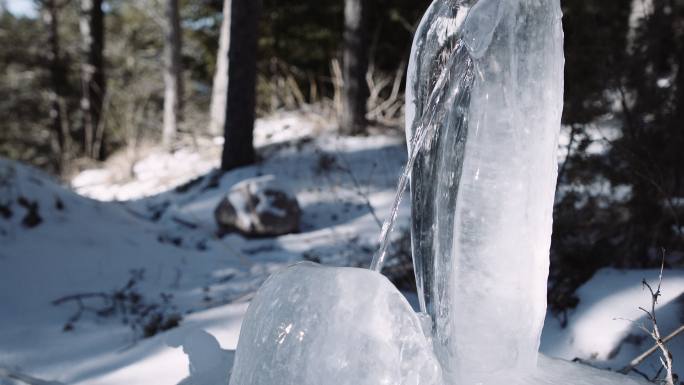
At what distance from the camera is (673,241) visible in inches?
102

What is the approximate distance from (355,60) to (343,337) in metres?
6.26

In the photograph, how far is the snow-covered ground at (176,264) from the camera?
89.5 inches

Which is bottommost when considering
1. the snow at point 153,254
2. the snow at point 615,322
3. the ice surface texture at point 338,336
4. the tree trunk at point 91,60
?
the snow at point 153,254

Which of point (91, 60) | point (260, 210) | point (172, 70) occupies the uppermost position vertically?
point (91, 60)

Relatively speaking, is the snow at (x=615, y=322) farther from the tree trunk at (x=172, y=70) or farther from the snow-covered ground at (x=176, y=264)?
the tree trunk at (x=172, y=70)

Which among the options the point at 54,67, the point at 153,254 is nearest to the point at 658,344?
the point at 153,254

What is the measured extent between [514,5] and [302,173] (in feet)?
17.0

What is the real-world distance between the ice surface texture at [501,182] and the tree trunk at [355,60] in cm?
568

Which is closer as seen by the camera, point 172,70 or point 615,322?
point 615,322

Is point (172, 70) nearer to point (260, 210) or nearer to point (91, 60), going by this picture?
point (91, 60)

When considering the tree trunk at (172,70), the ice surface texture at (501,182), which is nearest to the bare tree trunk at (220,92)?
the tree trunk at (172,70)

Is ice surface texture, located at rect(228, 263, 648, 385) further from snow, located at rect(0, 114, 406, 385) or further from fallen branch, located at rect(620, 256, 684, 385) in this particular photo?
snow, located at rect(0, 114, 406, 385)

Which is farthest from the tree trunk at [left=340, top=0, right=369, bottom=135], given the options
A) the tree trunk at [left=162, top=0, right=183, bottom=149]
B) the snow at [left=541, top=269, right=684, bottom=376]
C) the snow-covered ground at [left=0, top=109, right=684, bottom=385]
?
the snow at [left=541, top=269, right=684, bottom=376]

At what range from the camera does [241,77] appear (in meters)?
6.10
